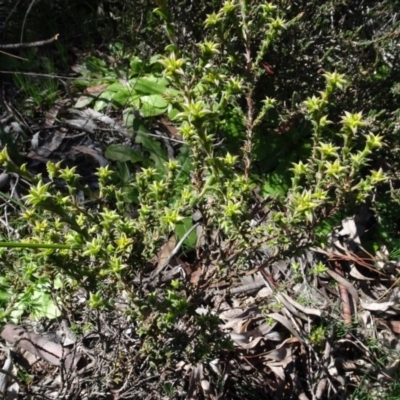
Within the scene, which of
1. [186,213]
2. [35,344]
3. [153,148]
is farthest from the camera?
[153,148]

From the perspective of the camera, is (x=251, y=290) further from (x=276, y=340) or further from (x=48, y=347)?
(x=48, y=347)

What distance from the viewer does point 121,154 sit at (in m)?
2.74

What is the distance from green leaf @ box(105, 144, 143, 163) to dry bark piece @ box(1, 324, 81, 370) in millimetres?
851

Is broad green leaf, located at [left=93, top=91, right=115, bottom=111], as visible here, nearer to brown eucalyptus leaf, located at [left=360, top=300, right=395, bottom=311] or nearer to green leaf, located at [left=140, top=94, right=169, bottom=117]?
green leaf, located at [left=140, top=94, right=169, bottom=117]

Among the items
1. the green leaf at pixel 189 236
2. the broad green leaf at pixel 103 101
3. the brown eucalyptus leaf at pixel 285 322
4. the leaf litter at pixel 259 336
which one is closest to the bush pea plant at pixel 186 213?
the leaf litter at pixel 259 336

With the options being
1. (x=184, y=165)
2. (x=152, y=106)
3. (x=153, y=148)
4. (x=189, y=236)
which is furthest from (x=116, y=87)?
(x=189, y=236)

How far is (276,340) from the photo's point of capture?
2350 mm

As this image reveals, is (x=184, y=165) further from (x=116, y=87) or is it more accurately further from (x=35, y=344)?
(x=35, y=344)

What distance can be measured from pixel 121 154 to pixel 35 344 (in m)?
0.93

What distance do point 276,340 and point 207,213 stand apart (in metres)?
A: 0.74

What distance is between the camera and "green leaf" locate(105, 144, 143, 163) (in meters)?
2.73

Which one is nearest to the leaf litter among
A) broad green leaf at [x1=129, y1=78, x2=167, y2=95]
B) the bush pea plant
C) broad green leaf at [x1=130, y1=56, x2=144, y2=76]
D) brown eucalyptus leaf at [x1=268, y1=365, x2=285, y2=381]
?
brown eucalyptus leaf at [x1=268, y1=365, x2=285, y2=381]

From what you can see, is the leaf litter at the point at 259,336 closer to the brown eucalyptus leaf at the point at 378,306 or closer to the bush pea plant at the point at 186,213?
the brown eucalyptus leaf at the point at 378,306

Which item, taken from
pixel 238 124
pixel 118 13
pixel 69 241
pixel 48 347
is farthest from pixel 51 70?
pixel 69 241
